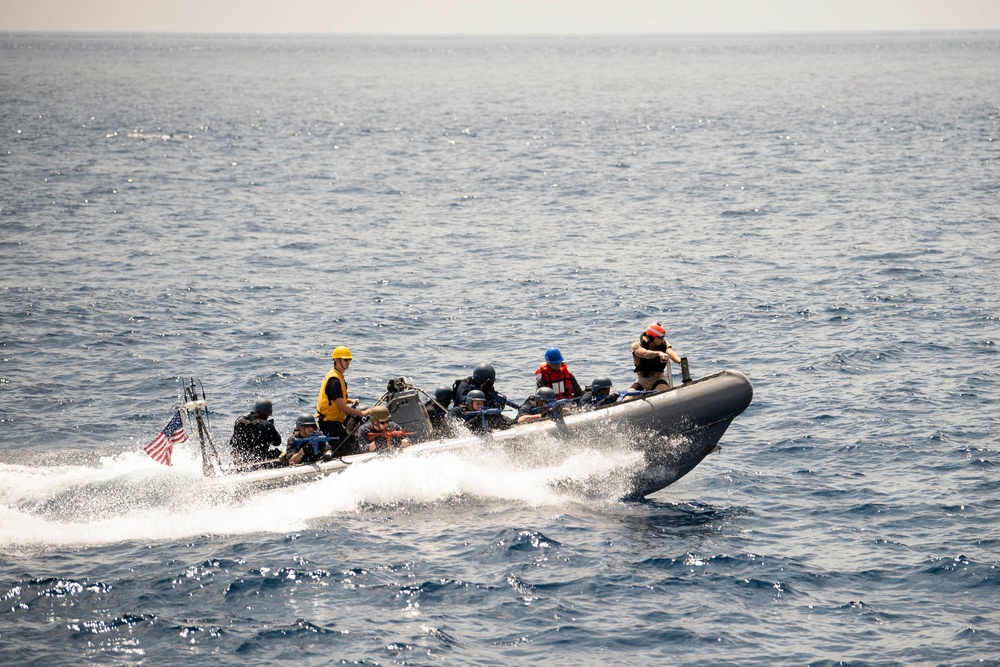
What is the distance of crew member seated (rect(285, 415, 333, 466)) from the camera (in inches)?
734

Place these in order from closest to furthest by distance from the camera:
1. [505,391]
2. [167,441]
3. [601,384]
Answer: [167,441] → [601,384] → [505,391]

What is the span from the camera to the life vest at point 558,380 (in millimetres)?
19609

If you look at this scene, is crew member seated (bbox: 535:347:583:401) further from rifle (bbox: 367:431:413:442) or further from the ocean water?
rifle (bbox: 367:431:413:442)

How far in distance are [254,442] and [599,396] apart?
573cm

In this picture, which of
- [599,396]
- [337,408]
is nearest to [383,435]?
[337,408]

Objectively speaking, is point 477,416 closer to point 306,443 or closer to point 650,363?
point 306,443

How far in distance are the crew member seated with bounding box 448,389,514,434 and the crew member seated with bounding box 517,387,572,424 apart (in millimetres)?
346

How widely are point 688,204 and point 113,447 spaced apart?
34.0 metres

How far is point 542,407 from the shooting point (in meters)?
19.4

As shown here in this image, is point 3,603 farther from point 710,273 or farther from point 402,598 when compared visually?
point 710,273

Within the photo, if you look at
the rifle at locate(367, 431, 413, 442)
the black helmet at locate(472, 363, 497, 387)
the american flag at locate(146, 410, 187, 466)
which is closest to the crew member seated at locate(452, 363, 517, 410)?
the black helmet at locate(472, 363, 497, 387)

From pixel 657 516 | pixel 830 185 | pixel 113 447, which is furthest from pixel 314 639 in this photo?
pixel 830 185

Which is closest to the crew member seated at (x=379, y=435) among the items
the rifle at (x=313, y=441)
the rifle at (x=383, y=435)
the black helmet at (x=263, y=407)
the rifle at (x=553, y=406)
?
the rifle at (x=383, y=435)

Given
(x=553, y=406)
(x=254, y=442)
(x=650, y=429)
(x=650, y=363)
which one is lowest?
(x=650, y=429)
